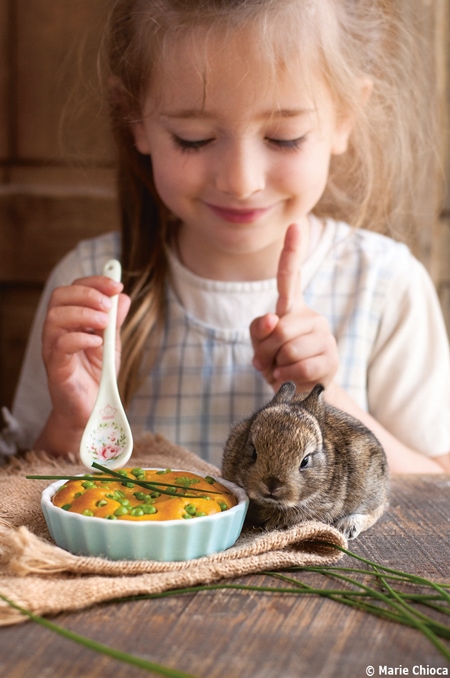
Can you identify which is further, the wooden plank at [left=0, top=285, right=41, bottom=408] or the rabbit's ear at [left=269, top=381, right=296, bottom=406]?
the wooden plank at [left=0, top=285, right=41, bottom=408]

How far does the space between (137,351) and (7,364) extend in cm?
50

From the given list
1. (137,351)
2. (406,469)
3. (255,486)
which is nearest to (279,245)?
(137,351)

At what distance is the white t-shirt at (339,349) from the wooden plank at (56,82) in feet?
1.05

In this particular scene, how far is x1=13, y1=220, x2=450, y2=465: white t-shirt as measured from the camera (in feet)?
5.07

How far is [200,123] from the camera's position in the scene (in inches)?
49.2

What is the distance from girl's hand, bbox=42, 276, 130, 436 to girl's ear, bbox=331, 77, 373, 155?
54cm

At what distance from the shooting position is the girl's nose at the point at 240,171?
1.23 m

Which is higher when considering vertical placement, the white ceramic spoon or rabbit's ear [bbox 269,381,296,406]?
rabbit's ear [bbox 269,381,296,406]

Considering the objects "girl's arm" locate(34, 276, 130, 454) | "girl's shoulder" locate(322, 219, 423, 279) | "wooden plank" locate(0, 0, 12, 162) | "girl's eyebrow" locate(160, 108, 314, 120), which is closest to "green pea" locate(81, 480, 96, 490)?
"girl's arm" locate(34, 276, 130, 454)

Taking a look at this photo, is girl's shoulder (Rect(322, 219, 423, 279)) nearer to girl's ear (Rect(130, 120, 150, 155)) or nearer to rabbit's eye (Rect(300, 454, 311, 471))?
girl's ear (Rect(130, 120, 150, 155))

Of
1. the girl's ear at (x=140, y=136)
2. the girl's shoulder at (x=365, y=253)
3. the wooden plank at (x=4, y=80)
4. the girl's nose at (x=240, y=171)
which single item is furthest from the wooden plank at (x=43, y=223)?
the girl's nose at (x=240, y=171)

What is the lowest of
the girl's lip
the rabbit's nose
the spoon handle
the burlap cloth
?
the burlap cloth

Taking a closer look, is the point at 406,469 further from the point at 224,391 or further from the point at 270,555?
the point at 270,555

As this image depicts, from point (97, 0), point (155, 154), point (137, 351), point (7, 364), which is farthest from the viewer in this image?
point (7, 364)
